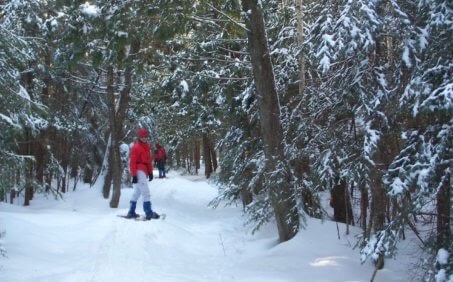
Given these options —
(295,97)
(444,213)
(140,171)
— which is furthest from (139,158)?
(444,213)

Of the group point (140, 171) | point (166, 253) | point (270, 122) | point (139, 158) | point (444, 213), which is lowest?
point (166, 253)

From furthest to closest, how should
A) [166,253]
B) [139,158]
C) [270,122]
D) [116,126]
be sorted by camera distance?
[116,126], [139,158], [270,122], [166,253]

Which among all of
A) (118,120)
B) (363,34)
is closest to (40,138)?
(118,120)

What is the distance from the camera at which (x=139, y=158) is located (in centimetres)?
1081

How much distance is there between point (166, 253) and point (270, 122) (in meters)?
2.79

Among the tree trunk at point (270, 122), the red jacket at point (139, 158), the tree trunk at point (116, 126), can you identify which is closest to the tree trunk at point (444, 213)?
the tree trunk at point (270, 122)

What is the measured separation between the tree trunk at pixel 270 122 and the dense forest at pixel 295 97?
0.06 feet

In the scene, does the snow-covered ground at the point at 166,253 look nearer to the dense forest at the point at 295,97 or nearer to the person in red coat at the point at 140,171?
the dense forest at the point at 295,97

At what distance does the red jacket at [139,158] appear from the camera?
10.8 metres

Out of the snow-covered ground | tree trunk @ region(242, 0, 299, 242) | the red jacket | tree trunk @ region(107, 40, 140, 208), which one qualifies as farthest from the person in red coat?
tree trunk @ region(242, 0, 299, 242)

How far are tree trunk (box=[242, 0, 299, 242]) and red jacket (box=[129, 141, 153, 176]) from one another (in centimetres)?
345

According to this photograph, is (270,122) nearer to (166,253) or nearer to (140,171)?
(166,253)

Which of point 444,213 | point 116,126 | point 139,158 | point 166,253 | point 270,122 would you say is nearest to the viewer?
point 444,213

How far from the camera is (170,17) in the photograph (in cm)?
762
